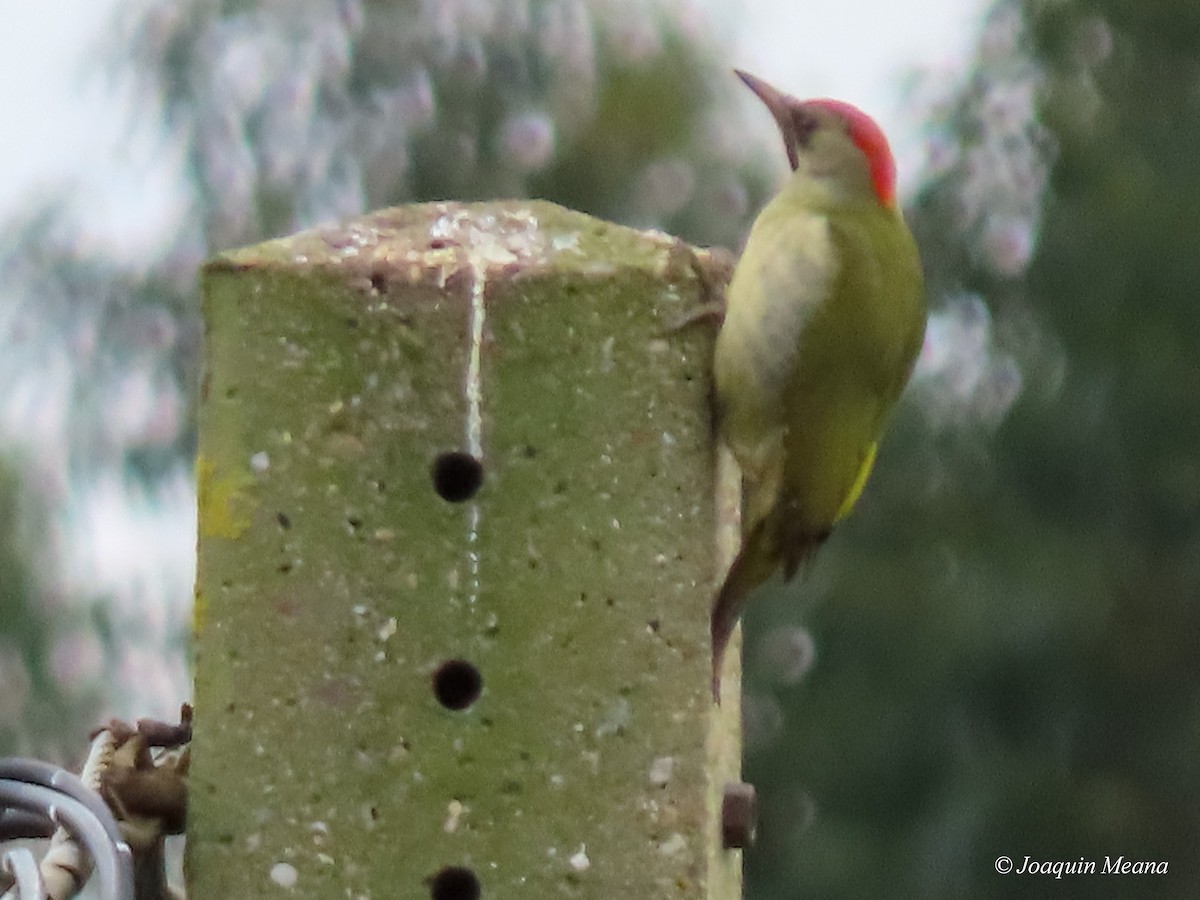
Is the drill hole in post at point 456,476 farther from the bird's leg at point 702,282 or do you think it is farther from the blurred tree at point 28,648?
the blurred tree at point 28,648

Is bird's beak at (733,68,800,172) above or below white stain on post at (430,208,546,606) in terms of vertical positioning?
above

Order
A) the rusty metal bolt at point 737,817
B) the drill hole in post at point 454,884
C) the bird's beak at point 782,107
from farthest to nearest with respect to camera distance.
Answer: the bird's beak at point 782,107 < the rusty metal bolt at point 737,817 < the drill hole in post at point 454,884

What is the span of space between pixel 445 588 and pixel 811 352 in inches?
33.6

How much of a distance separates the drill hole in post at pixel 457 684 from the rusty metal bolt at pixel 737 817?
1.45 feet

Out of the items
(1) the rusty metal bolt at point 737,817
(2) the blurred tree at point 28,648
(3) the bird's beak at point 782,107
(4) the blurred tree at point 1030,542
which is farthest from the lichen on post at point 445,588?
(2) the blurred tree at point 28,648

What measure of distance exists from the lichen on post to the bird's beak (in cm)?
117

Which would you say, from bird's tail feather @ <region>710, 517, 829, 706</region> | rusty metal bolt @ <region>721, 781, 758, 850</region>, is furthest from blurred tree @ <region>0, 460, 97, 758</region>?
rusty metal bolt @ <region>721, 781, 758, 850</region>

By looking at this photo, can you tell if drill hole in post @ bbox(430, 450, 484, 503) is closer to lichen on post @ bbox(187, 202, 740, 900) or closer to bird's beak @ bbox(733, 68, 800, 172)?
lichen on post @ bbox(187, 202, 740, 900)

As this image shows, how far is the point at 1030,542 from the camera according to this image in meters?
6.89

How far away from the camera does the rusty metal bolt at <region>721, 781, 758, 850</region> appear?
2785 millimetres

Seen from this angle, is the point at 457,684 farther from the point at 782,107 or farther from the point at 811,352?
the point at 782,107

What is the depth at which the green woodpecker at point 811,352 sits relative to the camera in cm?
285

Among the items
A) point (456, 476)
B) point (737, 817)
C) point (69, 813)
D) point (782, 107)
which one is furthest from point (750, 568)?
point (782, 107)

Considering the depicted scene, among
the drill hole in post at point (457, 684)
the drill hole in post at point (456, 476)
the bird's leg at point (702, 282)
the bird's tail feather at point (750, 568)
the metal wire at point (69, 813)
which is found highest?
the bird's leg at point (702, 282)
